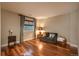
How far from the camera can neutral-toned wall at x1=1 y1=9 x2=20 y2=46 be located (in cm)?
224

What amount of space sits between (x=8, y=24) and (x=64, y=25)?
1.41 meters

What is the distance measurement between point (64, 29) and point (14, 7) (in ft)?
4.37

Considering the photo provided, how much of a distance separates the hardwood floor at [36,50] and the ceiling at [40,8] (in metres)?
0.74

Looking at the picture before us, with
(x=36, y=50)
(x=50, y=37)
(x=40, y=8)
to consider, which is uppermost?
(x=40, y=8)

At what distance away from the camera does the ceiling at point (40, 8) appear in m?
2.05

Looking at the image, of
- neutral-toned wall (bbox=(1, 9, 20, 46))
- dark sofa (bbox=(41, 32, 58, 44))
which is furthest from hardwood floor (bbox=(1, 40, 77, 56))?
neutral-toned wall (bbox=(1, 9, 20, 46))

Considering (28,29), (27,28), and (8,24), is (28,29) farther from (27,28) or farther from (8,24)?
(8,24)

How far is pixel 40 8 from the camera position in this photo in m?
2.15

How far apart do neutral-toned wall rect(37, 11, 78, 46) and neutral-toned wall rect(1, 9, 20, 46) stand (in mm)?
590

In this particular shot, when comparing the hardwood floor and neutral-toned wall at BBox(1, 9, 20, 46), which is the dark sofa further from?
neutral-toned wall at BBox(1, 9, 20, 46)

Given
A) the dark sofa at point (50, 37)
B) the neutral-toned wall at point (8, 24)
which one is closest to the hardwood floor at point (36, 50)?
the dark sofa at point (50, 37)

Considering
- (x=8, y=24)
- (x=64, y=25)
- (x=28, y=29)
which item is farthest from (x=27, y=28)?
(x=64, y=25)

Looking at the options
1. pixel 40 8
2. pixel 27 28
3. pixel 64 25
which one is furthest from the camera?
pixel 27 28

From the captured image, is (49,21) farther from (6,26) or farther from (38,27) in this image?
(6,26)
